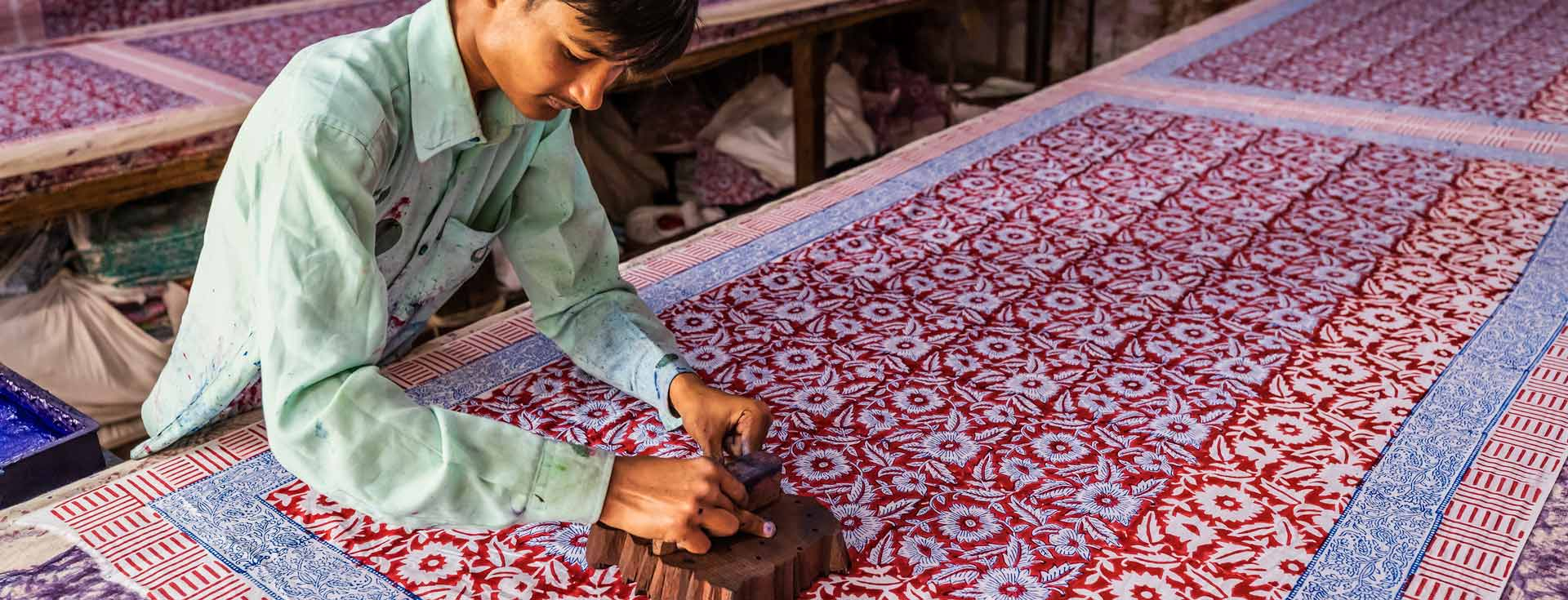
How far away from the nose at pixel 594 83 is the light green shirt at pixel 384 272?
20 centimetres

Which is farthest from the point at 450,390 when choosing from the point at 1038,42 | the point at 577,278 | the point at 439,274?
the point at 1038,42

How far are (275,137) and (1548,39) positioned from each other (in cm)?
464

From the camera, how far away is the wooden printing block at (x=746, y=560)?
1.26 metres

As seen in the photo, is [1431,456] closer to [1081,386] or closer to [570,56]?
[1081,386]

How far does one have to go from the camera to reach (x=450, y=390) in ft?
6.06

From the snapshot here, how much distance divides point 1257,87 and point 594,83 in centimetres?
300

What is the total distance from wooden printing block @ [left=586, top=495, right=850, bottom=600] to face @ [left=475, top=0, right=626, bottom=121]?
48 centimetres

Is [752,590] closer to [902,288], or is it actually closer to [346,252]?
[346,252]

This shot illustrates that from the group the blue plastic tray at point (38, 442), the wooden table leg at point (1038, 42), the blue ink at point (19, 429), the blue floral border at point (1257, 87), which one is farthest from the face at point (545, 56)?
the wooden table leg at point (1038, 42)

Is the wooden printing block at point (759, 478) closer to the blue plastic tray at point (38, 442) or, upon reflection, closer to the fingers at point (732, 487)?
the fingers at point (732, 487)

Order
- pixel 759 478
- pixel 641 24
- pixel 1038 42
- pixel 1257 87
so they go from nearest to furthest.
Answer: pixel 641 24 < pixel 759 478 < pixel 1257 87 < pixel 1038 42

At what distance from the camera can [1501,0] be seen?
5.06 meters

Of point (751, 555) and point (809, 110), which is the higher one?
point (751, 555)

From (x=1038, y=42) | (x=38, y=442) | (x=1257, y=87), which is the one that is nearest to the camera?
(x=38, y=442)
